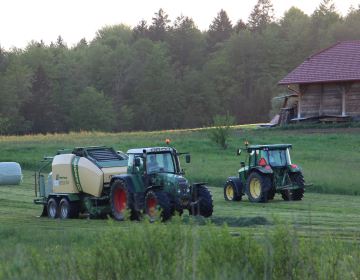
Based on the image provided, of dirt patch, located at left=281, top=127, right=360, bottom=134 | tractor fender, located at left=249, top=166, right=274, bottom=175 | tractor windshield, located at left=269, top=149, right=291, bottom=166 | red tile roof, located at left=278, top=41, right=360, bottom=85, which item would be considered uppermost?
red tile roof, located at left=278, top=41, right=360, bottom=85

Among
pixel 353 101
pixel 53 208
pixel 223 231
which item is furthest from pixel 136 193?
pixel 353 101

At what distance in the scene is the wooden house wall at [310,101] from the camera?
134ft

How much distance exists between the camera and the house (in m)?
38.9

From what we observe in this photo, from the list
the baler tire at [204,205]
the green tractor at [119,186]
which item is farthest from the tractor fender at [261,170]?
the baler tire at [204,205]

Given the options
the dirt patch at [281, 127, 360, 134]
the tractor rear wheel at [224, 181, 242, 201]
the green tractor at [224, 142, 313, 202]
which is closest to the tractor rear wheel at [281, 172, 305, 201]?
the green tractor at [224, 142, 313, 202]

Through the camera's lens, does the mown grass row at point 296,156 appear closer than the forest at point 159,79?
Yes

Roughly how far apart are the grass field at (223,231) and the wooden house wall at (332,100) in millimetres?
4146

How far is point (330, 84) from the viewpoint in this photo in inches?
1585

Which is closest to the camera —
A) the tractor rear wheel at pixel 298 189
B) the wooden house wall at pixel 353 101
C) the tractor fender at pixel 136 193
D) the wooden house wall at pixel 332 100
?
the tractor fender at pixel 136 193

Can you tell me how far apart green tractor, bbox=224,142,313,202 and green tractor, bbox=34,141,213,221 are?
391 cm

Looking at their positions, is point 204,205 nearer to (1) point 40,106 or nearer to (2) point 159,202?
(2) point 159,202

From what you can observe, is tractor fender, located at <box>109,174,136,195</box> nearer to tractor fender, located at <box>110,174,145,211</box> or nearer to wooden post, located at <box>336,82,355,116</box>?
tractor fender, located at <box>110,174,145,211</box>

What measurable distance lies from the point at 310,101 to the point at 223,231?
121ft

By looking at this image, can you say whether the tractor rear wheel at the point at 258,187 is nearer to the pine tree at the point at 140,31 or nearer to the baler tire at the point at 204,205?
the baler tire at the point at 204,205
